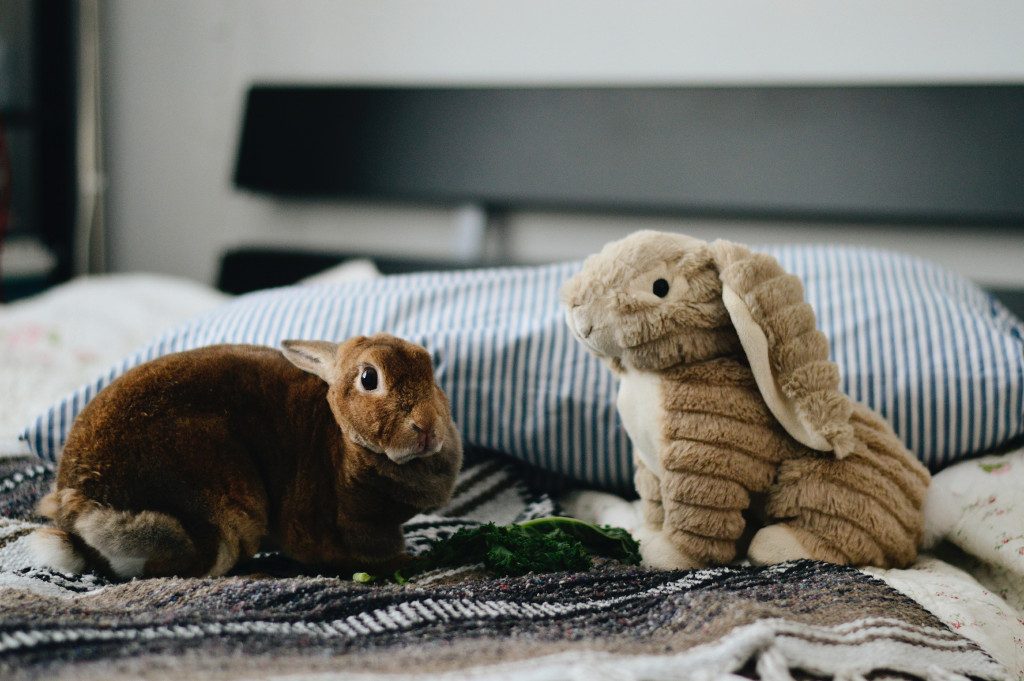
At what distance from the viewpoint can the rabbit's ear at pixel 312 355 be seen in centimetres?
81

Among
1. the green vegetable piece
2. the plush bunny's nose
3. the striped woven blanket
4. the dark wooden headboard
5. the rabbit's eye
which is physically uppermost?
the dark wooden headboard

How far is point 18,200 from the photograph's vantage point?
2721mm

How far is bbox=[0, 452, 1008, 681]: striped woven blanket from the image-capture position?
1.87 feet

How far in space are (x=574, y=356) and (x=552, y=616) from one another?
0.44 metres

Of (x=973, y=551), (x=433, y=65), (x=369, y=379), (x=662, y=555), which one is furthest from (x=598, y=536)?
(x=433, y=65)

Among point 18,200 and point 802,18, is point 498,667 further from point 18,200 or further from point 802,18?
point 18,200

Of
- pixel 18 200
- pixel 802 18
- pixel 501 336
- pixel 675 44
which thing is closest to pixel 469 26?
pixel 675 44

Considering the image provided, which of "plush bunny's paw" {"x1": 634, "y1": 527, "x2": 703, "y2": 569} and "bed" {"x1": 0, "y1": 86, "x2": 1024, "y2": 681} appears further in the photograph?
"plush bunny's paw" {"x1": 634, "y1": 527, "x2": 703, "y2": 569}

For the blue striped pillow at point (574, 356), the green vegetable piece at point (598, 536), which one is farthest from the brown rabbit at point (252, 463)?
the blue striped pillow at point (574, 356)

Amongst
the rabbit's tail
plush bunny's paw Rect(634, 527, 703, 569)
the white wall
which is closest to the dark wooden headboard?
the white wall

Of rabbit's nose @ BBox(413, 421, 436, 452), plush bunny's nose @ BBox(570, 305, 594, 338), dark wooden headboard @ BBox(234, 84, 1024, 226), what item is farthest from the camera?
dark wooden headboard @ BBox(234, 84, 1024, 226)

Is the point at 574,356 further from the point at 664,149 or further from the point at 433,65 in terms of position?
the point at 433,65

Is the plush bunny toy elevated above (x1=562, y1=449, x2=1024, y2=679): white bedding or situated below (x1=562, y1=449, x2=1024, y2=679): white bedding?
above

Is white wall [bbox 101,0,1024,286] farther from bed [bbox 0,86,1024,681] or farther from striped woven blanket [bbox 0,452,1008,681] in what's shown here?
striped woven blanket [bbox 0,452,1008,681]
